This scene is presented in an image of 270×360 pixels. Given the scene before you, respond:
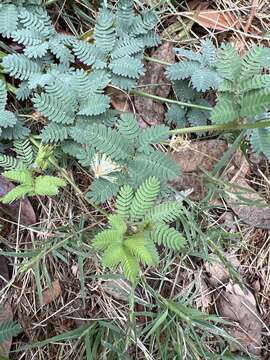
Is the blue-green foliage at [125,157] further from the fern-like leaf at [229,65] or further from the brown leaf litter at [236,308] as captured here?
the brown leaf litter at [236,308]

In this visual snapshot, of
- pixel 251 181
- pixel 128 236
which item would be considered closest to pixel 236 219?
pixel 251 181

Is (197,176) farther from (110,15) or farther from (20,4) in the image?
(20,4)

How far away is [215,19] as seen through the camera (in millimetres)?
1821

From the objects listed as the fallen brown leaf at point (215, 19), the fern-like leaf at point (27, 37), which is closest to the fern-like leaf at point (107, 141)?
the fern-like leaf at point (27, 37)

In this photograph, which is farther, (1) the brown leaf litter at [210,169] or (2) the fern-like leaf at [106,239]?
(1) the brown leaf litter at [210,169]

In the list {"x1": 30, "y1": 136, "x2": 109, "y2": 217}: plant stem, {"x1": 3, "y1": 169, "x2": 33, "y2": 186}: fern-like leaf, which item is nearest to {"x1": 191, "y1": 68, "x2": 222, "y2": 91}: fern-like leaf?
{"x1": 30, "y1": 136, "x2": 109, "y2": 217}: plant stem

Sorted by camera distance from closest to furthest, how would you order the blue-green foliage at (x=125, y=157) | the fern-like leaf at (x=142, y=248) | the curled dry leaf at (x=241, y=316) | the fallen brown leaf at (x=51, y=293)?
the fern-like leaf at (x=142, y=248), the blue-green foliage at (x=125, y=157), the fallen brown leaf at (x=51, y=293), the curled dry leaf at (x=241, y=316)

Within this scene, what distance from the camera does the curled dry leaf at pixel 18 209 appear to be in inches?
63.5

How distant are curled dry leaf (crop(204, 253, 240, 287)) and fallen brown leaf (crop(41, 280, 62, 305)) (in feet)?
1.52

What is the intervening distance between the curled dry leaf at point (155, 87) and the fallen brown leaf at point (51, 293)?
56 cm

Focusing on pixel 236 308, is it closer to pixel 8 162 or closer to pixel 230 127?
pixel 230 127

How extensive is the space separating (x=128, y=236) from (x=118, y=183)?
8.5 inches

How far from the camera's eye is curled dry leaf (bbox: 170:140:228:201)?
1719 mm

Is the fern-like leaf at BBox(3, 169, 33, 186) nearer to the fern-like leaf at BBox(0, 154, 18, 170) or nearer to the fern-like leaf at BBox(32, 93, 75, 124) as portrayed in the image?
the fern-like leaf at BBox(0, 154, 18, 170)
